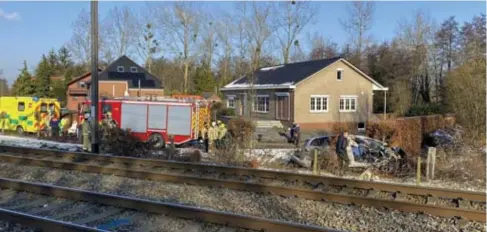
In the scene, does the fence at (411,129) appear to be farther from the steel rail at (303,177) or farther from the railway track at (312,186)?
the railway track at (312,186)

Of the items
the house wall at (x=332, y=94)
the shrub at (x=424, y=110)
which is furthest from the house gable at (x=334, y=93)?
the shrub at (x=424, y=110)

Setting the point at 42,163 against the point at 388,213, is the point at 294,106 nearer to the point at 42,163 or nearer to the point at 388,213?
the point at 42,163

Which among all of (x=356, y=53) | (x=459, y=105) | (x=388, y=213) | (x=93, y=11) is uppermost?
(x=356, y=53)

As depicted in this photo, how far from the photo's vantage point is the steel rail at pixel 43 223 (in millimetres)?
6326

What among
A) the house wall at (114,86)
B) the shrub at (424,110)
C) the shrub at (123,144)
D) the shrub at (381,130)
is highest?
the house wall at (114,86)

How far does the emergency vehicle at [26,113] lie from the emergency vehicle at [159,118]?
856 cm

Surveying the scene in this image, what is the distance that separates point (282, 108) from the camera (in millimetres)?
39000

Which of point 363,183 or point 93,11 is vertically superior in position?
point 93,11

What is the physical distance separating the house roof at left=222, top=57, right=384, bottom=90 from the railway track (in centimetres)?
2519

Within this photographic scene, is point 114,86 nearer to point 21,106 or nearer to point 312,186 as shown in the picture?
point 21,106

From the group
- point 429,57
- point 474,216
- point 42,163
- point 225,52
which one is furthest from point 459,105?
point 225,52

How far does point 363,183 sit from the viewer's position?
34.1 feet

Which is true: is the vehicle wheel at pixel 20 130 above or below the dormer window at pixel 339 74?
below

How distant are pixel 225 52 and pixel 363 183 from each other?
65.4 meters
